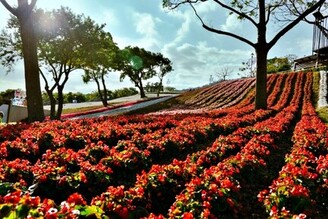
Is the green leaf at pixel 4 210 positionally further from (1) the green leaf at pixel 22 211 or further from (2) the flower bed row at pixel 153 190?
(2) the flower bed row at pixel 153 190

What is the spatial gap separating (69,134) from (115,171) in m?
3.12

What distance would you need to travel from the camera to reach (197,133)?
1217 cm

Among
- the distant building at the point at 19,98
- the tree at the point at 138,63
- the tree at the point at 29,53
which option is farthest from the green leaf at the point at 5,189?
the tree at the point at 138,63

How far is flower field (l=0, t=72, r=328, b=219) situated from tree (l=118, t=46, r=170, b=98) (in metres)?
52.0

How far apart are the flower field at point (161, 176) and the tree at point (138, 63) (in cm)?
5202

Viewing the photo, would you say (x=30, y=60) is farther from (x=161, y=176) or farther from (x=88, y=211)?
(x=88, y=211)

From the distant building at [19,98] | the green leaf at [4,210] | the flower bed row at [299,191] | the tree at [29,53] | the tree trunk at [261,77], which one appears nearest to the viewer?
the green leaf at [4,210]

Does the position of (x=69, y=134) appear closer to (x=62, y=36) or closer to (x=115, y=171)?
(x=115, y=171)

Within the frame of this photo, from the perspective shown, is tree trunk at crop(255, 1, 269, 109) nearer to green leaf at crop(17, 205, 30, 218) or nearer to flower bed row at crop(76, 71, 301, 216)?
flower bed row at crop(76, 71, 301, 216)

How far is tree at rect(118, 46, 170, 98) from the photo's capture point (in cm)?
6450

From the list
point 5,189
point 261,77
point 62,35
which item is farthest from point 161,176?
point 62,35

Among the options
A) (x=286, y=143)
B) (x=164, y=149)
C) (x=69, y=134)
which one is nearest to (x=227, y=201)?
(x=164, y=149)

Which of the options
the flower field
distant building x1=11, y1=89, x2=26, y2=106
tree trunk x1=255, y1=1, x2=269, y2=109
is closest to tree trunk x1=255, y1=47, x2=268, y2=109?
tree trunk x1=255, y1=1, x2=269, y2=109

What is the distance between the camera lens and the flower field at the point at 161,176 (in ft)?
15.4
